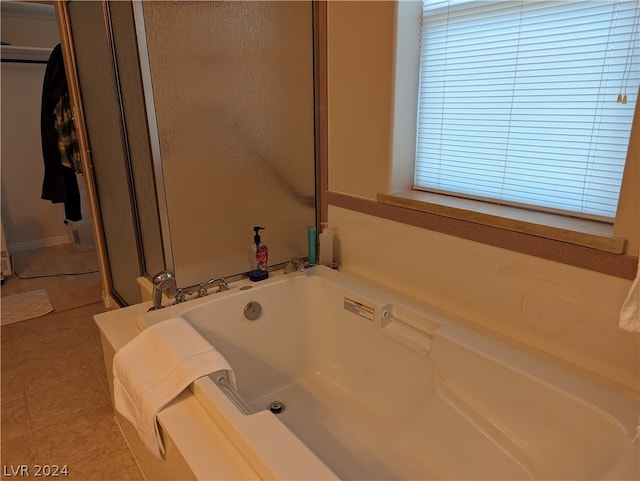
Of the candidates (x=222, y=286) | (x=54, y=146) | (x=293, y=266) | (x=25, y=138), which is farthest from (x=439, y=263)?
(x=25, y=138)

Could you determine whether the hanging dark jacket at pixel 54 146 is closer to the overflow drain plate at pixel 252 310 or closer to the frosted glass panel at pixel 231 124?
the frosted glass panel at pixel 231 124

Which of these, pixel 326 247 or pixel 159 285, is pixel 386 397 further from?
pixel 159 285

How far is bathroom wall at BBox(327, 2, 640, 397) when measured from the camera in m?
1.23

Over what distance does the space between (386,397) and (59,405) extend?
1509 millimetres

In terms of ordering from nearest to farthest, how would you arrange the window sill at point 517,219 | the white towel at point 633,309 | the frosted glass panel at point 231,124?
the white towel at point 633,309, the window sill at point 517,219, the frosted glass panel at point 231,124

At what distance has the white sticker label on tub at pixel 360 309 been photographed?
1.71m

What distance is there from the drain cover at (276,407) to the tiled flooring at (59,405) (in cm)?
54

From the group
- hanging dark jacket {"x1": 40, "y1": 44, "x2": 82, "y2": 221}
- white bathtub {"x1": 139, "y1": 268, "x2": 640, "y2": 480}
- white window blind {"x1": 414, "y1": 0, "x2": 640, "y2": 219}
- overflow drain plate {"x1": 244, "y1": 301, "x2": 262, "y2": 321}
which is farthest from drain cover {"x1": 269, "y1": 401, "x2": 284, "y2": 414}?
hanging dark jacket {"x1": 40, "y1": 44, "x2": 82, "y2": 221}

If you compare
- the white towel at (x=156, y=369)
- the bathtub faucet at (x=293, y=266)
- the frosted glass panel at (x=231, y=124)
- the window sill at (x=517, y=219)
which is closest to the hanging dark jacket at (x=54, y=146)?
the frosted glass panel at (x=231, y=124)

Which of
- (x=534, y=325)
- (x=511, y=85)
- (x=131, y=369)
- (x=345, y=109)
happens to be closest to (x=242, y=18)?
(x=345, y=109)

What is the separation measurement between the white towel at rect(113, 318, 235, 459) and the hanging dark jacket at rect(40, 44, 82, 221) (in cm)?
215

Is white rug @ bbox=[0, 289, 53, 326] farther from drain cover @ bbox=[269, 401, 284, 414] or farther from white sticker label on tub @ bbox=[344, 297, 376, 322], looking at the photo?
white sticker label on tub @ bbox=[344, 297, 376, 322]

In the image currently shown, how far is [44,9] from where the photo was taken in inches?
143

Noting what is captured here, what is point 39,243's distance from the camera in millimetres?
4195
